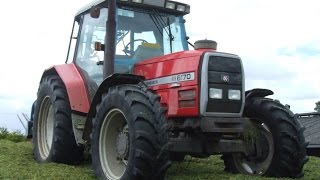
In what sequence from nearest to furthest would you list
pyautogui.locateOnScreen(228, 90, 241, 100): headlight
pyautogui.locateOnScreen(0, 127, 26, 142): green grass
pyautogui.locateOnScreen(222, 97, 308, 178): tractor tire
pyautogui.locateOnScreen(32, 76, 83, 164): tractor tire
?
pyautogui.locateOnScreen(228, 90, 241, 100): headlight < pyautogui.locateOnScreen(222, 97, 308, 178): tractor tire < pyautogui.locateOnScreen(32, 76, 83, 164): tractor tire < pyautogui.locateOnScreen(0, 127, 26, 142): green grass

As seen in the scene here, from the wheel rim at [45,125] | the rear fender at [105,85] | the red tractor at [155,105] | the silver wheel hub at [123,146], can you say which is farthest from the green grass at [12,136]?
the silver wheel hub at [123,146]

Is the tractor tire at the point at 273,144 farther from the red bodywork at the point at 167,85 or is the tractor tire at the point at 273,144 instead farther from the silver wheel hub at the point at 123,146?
Result: the silver wheel hub at the point at 123,146

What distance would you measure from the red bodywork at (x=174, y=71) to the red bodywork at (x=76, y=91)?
0.93 meters

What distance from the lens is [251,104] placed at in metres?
6.28

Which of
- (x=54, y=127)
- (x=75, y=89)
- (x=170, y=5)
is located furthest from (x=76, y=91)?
(x=170, y=5)

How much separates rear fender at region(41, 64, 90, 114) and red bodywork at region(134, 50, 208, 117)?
93cm

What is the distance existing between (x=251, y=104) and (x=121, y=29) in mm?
1972

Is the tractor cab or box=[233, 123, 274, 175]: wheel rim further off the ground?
the tractor cab

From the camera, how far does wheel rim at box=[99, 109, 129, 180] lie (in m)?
5.29

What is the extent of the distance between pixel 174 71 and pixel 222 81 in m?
0.57

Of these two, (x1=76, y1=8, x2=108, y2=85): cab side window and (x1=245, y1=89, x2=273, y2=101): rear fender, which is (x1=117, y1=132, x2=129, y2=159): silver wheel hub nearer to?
(x1=76, y1=8, x2=108, y2=85): cab side window

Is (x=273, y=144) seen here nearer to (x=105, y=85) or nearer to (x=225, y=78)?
(x=225, y=78)

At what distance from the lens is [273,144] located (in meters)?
5.91

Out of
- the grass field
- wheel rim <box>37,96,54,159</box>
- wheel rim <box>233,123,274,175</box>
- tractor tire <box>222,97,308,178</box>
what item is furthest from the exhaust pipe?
wheel rim <box>233,123,274,175</box>
